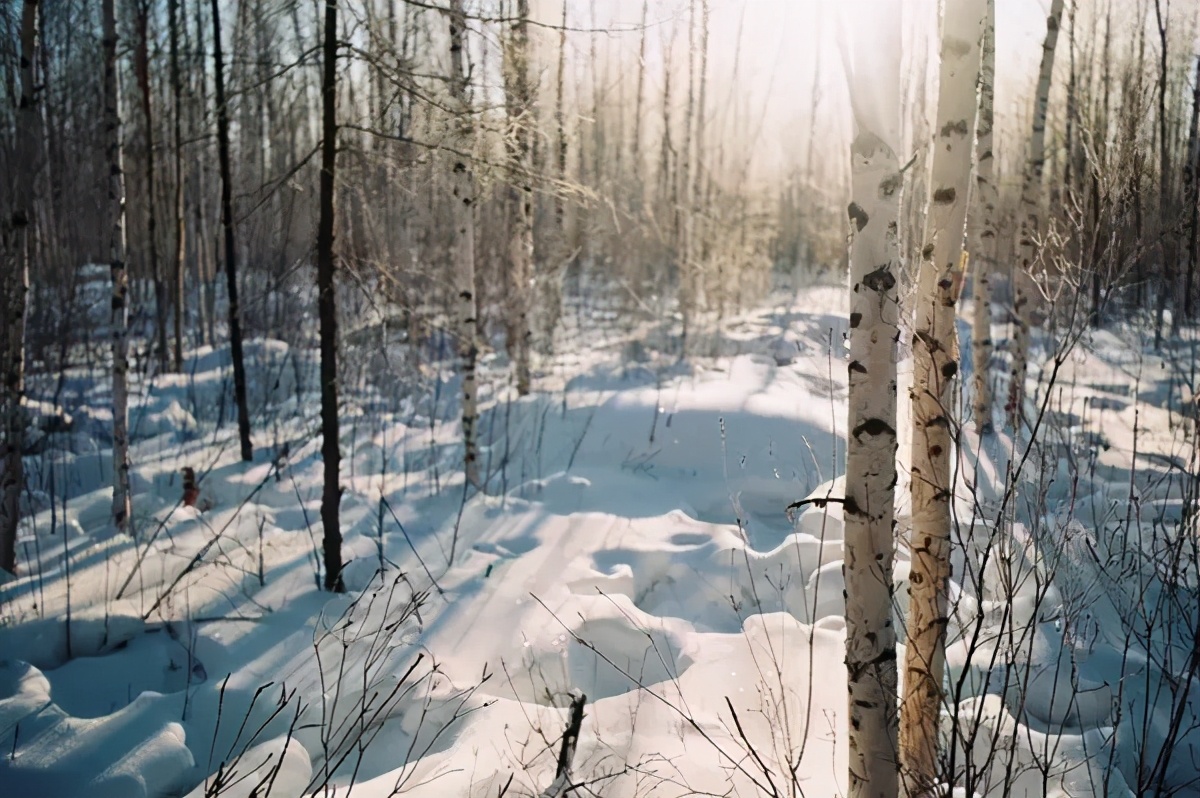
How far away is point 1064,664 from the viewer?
3.44 meters

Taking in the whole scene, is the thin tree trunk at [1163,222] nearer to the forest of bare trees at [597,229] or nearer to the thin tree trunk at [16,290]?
the forest of bare trees at [597,229]

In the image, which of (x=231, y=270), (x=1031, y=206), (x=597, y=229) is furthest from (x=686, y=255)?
(x=231, y=270)

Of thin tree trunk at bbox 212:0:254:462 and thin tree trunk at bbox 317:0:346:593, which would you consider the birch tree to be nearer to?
thin tree trunk at bbox 317:0:346:593

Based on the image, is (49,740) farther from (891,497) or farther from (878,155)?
(878,155)

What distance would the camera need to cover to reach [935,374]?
2.71m

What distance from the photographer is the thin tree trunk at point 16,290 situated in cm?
448

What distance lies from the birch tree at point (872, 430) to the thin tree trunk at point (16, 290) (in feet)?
15.6

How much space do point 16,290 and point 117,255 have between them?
2.37 ft

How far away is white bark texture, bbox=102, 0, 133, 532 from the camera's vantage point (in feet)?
17.0

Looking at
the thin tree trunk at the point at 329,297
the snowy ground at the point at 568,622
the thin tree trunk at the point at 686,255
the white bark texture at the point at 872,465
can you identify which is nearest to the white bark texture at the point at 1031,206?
the snowy ground at the point at 568,622

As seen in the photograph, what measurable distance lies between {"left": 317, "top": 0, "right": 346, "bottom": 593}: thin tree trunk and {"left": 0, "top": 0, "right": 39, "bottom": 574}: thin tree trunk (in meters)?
1.85

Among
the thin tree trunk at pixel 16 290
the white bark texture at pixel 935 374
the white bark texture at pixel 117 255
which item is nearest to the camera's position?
the white bark texture at pixel 935 374

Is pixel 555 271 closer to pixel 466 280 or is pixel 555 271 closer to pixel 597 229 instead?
pixel 597 229

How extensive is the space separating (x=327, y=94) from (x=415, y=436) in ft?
15.3
